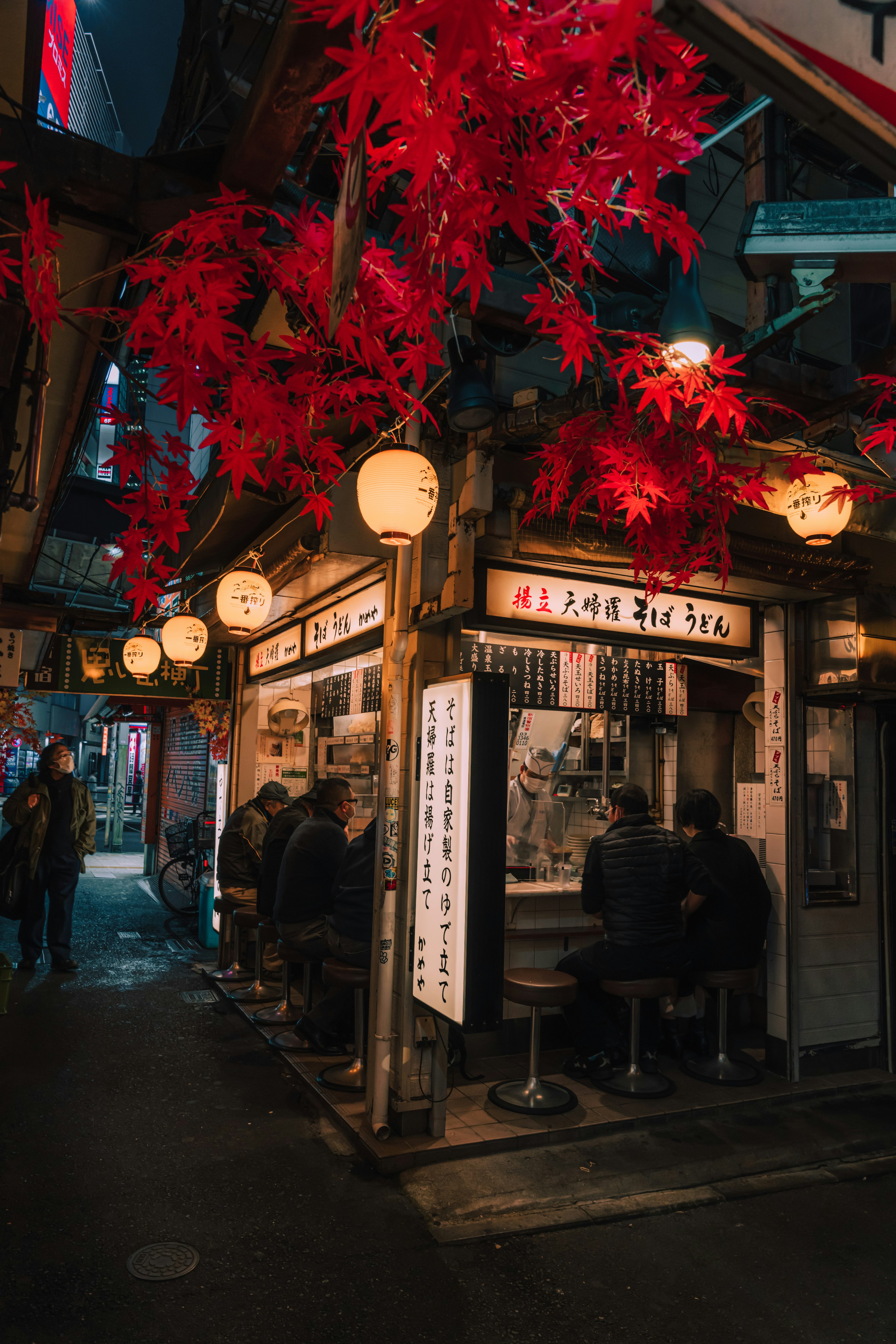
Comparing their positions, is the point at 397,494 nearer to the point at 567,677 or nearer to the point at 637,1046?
the point at 567,677

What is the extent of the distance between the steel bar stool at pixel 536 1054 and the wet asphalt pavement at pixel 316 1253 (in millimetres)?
1427

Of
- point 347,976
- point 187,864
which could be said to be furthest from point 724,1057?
point 187,864

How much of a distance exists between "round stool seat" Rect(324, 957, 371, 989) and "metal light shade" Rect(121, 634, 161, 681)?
4684 mm

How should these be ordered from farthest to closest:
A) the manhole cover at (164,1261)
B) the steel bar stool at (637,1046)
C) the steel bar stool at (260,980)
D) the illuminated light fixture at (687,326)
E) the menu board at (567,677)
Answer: the steel bar stool at (260,980) < the menu board at (567,677) < the steel bar stool at (637,1046) < the illuminated light fixture at (687,326) < the manhole cover at (164,1261)

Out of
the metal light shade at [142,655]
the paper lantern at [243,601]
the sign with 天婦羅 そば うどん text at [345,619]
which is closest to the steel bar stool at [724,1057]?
the sign with 天婦羅 そば うどん text at [345,619]

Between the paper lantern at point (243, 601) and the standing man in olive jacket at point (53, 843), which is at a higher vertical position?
the paper lantern at point (243, 601)

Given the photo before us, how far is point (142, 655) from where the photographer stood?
970 cm

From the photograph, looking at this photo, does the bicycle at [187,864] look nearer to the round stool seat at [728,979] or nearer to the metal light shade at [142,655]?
the metal light shade at [142,655]

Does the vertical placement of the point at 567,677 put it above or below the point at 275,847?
above

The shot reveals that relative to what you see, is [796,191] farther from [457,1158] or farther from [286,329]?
[457,1158]

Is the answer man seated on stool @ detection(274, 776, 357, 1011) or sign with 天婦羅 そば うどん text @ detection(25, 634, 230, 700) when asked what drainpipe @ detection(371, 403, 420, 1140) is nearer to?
man seated on stool @ detection(274, 776, 357, 1011)

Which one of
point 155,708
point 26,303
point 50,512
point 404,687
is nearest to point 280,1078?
point 404,687

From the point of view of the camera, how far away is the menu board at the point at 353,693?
8914mm

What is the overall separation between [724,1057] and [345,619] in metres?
5.28
